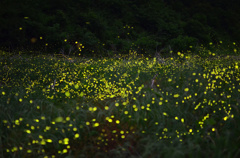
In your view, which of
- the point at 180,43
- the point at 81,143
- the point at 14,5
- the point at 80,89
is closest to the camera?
the point at 81,143

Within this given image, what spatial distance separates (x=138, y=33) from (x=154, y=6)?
314 cm

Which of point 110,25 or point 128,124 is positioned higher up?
point 110,25

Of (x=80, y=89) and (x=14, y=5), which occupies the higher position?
(x=14, y=5)

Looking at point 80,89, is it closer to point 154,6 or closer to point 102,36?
point 102,36

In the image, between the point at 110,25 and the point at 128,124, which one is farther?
the point at 110,25

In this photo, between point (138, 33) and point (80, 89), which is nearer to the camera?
point (80, 89)

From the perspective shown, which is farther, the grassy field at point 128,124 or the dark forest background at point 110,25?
the dark forest background at point 110,25

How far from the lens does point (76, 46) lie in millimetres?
12367

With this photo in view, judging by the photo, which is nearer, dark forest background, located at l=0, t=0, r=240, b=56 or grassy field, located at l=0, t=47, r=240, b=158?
grassy field, located at l=0, t=47, r=240, b=158

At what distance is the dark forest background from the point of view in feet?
35.6

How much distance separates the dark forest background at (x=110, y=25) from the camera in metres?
10.8

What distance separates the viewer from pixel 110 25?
15.9m

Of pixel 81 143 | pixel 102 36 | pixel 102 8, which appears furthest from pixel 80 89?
pixel 102 8

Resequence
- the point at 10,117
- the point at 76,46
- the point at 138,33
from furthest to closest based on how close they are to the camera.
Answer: the point at 138,33 < the point at 76,46 < the point at 10,117
